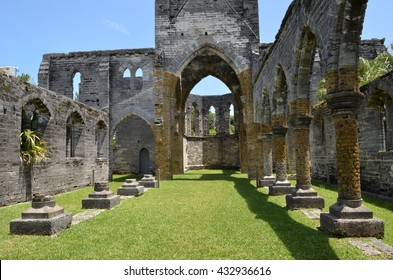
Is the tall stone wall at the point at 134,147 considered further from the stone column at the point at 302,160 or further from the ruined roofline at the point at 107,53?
the stone column at the point at 302,160

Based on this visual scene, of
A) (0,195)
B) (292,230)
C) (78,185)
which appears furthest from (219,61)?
(292,230)

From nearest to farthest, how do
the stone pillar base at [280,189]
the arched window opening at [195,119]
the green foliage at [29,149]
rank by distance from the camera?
the green foliage at [29,149] → the stone pillar base at [280,189] → the arched window opening at [195,119]

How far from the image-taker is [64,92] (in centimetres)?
2203

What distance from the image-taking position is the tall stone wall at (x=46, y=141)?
32.6 ft

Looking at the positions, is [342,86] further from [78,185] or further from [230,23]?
[230,23]

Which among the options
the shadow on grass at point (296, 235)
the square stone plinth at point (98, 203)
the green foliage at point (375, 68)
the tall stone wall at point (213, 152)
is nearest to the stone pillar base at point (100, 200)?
the square stone plinth at point (98, 203)

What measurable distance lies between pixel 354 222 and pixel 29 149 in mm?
10456

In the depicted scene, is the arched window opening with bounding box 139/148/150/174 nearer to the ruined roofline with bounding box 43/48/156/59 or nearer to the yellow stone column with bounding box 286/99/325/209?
the ruined roofline with bounding box 43/48/156/59

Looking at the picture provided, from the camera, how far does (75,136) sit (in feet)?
50.6

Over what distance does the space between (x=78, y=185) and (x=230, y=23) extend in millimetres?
12839

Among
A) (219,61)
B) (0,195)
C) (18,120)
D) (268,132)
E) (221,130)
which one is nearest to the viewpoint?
(0,195)

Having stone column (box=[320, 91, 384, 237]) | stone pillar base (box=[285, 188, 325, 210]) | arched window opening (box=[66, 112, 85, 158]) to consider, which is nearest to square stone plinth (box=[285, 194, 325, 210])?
stone pillar base (box=[285, 188, 325, 210])

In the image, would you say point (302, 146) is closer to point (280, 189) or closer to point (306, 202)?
point (306, 202)

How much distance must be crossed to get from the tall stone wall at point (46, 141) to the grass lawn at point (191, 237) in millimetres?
1859
